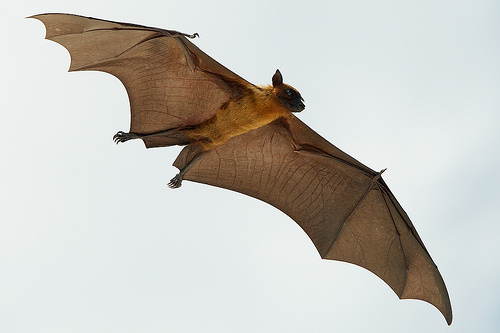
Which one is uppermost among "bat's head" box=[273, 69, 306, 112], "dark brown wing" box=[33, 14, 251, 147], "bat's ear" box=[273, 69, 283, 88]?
"dark brown wing" box=[33, 14, 251, 147]

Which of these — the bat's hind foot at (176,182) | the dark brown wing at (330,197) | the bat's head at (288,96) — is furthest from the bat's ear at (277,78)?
the bat's hind foot at (176,182)

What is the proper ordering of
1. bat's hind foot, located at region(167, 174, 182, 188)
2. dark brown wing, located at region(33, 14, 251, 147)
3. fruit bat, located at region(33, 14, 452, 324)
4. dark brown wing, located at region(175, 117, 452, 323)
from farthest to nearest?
dark brown wing, located at region(175, 117, 452, 323) < bat's hind foot, located at region(167, 174, 182, 188) < fruit bat, located at region(33, 14, 452, 324) < dark brown wing, located at region(33, 14, 251, 147)

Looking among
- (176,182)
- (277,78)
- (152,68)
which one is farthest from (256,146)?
(152,68)

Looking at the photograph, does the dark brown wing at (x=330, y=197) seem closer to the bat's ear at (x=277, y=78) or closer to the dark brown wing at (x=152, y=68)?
the dark brown wing at (x=152, y=68)

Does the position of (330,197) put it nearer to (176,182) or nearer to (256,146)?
(256,146)

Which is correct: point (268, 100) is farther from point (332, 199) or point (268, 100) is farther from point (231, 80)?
point (332, 199)

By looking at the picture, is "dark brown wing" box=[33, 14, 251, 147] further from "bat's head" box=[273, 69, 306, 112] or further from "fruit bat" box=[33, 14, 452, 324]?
"bat's head" box=[273, 69, 306, 112]

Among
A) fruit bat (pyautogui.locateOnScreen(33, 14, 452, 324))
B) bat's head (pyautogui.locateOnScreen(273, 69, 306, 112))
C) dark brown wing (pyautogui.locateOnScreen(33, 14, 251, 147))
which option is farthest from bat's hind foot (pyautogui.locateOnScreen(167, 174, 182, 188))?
bat's head (pyautogui.locateOnScreen(273, 69, 306, 112))
